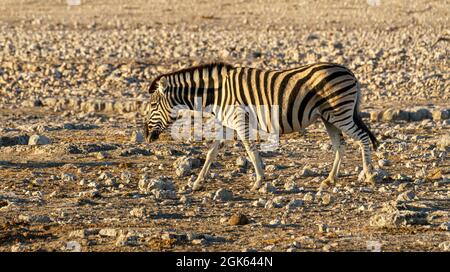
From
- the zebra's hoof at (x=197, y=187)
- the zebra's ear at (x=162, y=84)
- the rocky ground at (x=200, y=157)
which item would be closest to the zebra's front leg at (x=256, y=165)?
the rocky ground at (x=200, y=157)

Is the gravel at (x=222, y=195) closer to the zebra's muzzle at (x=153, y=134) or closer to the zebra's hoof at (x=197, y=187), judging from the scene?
the zebra's hoof at (x=197, y=187)

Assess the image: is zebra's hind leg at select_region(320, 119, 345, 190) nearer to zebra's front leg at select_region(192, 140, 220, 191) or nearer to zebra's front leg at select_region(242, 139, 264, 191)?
zebra's front leg at select_region(242, 139, 264, 191)

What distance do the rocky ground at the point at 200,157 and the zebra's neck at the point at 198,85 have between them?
0.76 meters

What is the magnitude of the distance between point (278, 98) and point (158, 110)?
4.50ft

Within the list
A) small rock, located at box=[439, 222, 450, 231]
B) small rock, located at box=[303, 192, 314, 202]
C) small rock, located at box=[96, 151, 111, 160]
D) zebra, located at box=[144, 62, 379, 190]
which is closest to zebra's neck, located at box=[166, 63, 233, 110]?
zebra, located at box=[144, 62, 379, 190]

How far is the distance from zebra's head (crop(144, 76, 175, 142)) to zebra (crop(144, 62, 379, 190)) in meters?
0.01

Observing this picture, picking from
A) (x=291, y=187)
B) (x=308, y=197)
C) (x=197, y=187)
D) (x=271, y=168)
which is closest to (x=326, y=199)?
(x=308, y=197)

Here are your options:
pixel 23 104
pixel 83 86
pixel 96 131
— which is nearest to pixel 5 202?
pixel 96 131

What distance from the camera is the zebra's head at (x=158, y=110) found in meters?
12.6

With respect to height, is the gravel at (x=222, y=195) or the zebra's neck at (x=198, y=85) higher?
the zebra's neck at (x=198, y=85)

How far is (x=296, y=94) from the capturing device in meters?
12.0

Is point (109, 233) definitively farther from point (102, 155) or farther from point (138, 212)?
point (102, 155)

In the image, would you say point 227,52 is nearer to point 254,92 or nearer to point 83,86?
point 83,86

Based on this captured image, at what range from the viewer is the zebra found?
12.0 metres
